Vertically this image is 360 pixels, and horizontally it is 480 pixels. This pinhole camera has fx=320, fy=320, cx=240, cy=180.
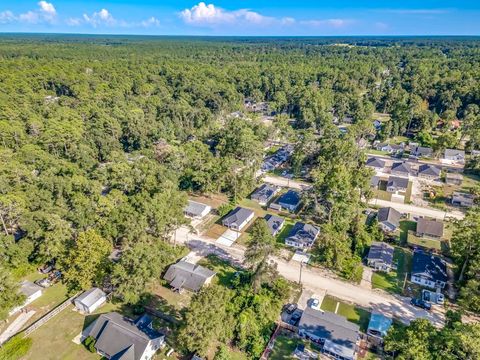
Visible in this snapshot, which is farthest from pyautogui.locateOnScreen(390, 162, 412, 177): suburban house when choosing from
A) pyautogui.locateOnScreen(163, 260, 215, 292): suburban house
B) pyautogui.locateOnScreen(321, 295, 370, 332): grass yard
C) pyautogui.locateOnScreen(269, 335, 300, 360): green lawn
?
pyautogui.locateOnScreen(269, 335, 300, 360): green lawn

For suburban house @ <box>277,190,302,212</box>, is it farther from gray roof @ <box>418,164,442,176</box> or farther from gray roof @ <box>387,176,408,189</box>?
gray roof @ <box>418,164,442,176</box>

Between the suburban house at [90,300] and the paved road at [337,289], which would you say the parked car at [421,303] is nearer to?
the paved road at [337,289]

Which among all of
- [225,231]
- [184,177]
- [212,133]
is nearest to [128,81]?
[212,133]

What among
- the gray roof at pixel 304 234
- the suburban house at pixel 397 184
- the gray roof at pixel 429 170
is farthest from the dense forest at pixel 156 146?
the gray roof at pixel 429 170

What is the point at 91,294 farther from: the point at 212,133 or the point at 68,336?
the point at 212,133

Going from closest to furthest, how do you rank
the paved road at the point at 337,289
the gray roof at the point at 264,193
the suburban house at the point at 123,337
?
the suburban house at the point at 123,337 → the paved road at the point at 337,289 → the gray roof at the point at 264,193

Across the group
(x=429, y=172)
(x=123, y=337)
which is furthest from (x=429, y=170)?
(x=123, y=337)
